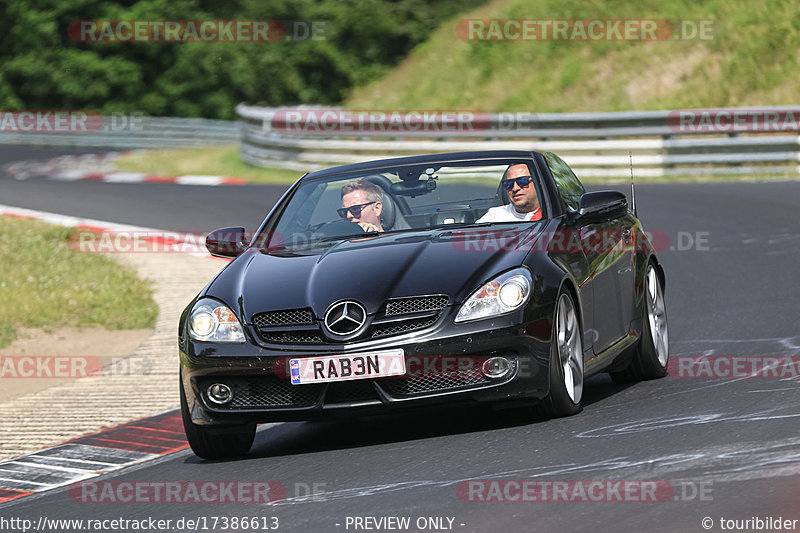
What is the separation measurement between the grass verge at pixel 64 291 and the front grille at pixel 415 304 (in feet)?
20.1

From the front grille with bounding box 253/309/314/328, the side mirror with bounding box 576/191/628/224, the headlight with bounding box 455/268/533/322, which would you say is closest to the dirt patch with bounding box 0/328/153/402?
the front grille with bounding box 253/309/314/328

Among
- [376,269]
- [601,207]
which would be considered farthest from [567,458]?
[601,207]

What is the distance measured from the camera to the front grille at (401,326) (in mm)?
6750

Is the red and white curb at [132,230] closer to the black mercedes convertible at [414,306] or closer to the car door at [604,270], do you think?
the black mercedes convertible at [414,306]

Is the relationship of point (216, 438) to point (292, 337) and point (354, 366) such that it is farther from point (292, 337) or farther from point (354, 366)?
point (354, 366)

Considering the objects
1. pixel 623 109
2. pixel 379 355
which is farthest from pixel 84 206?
pixel 379 355

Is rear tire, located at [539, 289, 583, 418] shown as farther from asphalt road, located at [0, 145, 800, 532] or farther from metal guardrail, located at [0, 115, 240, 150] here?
metal guardrail, located at [0, 115, 240, 150]

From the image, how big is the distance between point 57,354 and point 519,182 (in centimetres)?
518

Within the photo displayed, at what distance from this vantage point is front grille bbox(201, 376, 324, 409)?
6.85 m

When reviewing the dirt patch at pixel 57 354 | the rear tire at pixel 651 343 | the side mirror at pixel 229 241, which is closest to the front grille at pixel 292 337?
Result: the side mirror at pixel 229 241

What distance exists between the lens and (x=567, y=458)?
20.0ft

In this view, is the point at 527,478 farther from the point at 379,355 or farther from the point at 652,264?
the point at 652,264

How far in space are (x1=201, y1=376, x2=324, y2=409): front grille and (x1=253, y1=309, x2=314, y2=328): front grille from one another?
26 centimetres

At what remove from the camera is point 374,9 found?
47.8m
